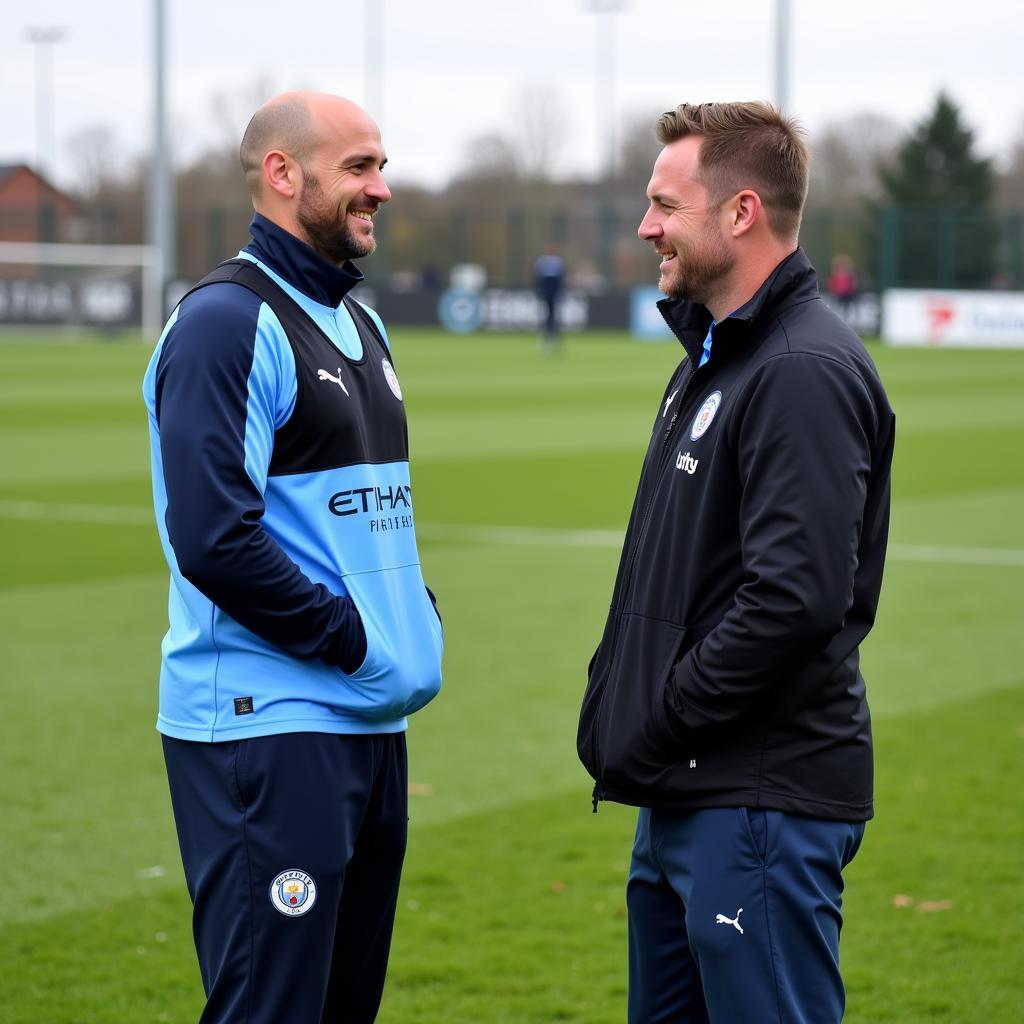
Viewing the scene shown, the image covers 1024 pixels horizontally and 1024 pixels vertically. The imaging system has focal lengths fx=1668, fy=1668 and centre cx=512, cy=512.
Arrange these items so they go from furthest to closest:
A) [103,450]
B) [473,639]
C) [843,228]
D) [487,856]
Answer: [843,228] < [103,450] < [473,639] < [487,856]

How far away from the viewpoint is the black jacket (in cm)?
273

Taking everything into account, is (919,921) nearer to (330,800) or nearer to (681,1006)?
(681,1006)

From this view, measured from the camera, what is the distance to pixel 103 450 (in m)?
17.3

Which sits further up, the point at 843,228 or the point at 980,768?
the point at 843,228

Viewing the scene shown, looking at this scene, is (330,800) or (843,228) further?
(843,228)

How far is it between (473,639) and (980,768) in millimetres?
3030

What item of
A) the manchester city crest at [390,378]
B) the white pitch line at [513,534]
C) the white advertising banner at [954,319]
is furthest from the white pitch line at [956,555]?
the white advertising banner at [954,319]

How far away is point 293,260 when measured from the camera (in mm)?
3221

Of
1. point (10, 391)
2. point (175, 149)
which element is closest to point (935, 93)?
point (175, 149)

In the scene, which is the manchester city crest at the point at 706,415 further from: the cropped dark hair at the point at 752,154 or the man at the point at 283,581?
the man at the point at 283,581

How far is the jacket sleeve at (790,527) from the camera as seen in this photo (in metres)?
2.72

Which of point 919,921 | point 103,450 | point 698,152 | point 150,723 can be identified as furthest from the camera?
point 103,450

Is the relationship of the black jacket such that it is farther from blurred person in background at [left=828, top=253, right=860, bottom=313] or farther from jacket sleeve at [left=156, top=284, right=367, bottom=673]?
blurred person in background at [left=828, top=253, right=860, bottom=313]

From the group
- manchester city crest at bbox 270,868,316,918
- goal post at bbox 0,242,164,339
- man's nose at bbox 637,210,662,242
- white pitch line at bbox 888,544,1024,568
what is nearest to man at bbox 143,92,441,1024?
manchester city crest at bbox 270,868,316,918
